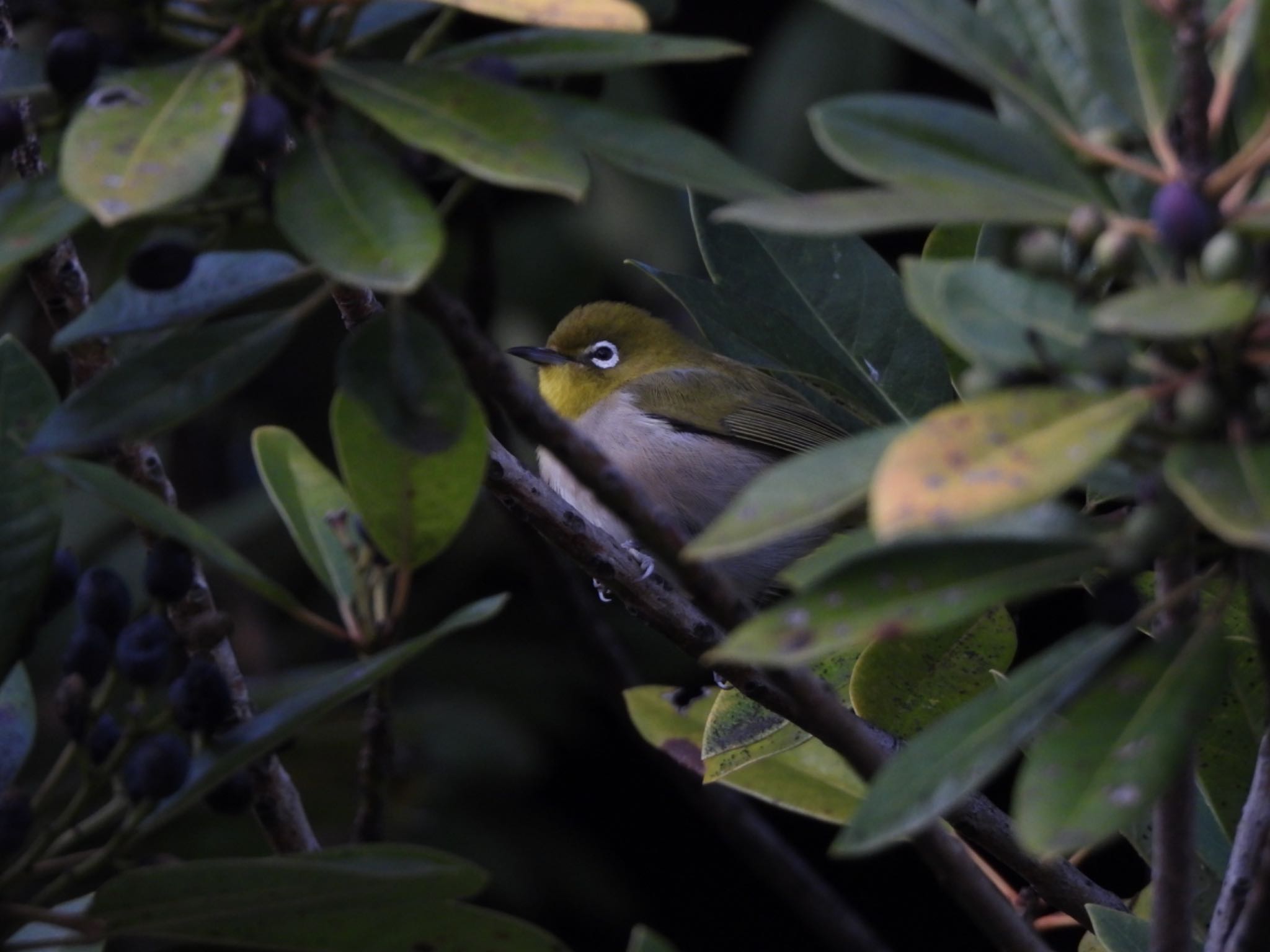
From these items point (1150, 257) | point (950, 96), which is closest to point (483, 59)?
point (1150, 257)

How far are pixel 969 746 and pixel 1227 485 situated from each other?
30cm

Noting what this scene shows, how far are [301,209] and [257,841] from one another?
122 inches

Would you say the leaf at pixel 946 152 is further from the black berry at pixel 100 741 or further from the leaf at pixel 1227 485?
the black berry at pixel 100 741

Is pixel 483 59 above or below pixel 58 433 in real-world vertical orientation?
above

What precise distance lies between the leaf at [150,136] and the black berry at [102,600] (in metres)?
0.63

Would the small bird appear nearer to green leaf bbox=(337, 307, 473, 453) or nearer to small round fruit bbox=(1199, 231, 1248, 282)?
green leaf bbox=(337, 307, 473, 453)

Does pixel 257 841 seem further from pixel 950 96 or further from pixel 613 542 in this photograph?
pixel 950 96

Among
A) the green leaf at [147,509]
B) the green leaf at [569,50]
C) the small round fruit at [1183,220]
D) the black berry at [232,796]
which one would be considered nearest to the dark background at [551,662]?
the black berry at [232,796]

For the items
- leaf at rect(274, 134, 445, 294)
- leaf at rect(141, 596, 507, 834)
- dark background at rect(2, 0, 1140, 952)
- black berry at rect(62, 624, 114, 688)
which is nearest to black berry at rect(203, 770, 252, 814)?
leaf at rect(141, 596, 507, 834)

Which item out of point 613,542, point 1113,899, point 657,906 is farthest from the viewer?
point 657,906

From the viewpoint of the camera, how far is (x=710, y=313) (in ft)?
7.14

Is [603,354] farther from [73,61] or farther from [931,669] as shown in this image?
[73,61]

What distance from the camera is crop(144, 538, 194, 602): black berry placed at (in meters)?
1.73

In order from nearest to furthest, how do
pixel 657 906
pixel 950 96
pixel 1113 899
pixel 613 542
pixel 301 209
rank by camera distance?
pixel 301 209 → pixel 1113 899 → pixel 613 542 → pixel 657 906 → pixel 950 96
